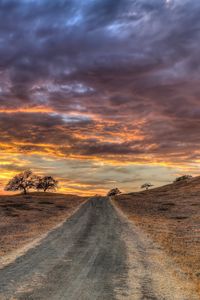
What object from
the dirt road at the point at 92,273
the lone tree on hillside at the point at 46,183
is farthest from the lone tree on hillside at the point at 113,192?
the dirt road at the point at 92,273

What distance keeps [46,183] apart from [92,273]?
137 m

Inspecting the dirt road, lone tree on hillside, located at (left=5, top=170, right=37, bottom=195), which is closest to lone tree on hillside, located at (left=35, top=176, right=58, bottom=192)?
lone tree on hillside, located at (left=5, top=170, right=37, bottom=195)

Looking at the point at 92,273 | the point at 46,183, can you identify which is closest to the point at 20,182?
the point at 46,183

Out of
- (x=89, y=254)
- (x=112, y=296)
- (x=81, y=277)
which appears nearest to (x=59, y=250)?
(x=89, y=254)

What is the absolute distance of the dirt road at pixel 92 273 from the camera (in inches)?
438

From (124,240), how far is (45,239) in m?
5.04

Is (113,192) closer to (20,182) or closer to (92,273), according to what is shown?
(20,182)

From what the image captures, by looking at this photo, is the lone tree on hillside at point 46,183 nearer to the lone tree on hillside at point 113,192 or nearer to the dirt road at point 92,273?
the lone tree on hillside at point 113,192

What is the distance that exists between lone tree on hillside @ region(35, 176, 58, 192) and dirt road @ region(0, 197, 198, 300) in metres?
125

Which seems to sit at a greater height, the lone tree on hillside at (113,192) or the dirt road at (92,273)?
the lone tree on hillside at (113,192)

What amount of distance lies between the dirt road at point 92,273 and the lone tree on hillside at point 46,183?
12492 centimetres

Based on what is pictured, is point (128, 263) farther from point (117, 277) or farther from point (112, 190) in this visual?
point (112, 190)

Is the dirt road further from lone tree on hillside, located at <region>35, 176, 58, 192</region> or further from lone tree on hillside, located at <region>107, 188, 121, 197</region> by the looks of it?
lone tree on hillside, located at <region>107, 188, 121, 197</region>

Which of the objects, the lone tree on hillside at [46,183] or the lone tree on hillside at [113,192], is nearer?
the lone tree on hillside at [46,183]
